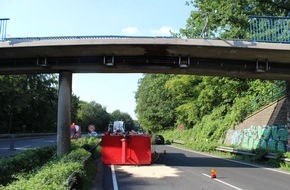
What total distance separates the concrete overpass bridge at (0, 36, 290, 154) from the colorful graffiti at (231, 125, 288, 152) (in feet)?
18.1

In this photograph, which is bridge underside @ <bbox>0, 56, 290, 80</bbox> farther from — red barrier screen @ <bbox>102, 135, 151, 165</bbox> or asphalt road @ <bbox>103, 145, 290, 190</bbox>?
asphalt road @ <bbox>103, 145, 290, 190</bbox>

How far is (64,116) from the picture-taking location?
846 inches

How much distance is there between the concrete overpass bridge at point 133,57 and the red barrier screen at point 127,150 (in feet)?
7.22

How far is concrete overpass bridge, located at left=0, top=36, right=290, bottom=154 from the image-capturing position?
64.0 ft

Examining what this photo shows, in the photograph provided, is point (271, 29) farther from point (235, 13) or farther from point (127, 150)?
point (235, 13)

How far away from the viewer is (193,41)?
19500 millimetres

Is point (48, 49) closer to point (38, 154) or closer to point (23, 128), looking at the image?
point (38, 154)

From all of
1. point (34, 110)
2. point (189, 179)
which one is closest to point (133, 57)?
point (189, 179)

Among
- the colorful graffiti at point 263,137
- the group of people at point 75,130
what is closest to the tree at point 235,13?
the colorful graffiti at point 263,137

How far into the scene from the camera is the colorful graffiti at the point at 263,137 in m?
27.3

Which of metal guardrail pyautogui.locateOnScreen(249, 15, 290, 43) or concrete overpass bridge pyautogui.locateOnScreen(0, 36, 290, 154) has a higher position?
Result: metal guardrail pyautogui.locateOnScreen(249, 15, 290, 43)

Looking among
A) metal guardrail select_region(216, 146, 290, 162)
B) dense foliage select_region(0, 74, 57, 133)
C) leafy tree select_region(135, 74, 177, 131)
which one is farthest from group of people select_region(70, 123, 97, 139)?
leafy tree select_region(135, 74, 177, 131)

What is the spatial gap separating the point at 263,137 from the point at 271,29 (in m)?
9.94

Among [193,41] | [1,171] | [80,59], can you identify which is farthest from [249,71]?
[1,171]
